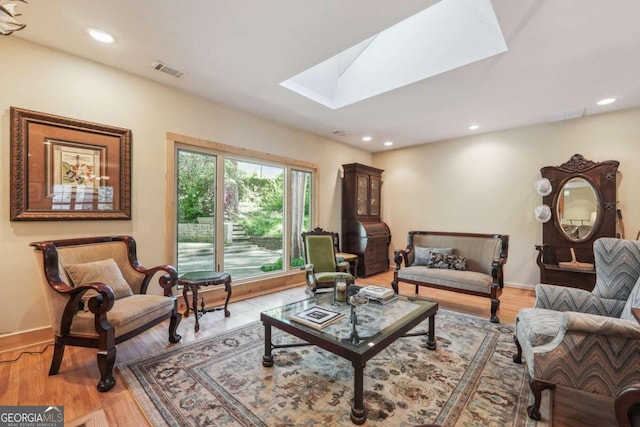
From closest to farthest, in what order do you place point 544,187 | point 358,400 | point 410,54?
point 358,400 → point 410,54 → point 544,187

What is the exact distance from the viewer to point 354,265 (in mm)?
4637

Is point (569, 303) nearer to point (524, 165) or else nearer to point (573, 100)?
point (573, 100)

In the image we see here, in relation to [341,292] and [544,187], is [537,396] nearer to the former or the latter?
[341,292]

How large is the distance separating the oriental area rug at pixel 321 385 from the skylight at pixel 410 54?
277 centimetres

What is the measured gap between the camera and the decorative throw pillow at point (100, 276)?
2234mm

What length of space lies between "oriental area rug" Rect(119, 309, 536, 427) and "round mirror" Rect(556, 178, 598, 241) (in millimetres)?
2741

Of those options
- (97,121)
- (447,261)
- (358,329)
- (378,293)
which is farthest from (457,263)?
(97,121)

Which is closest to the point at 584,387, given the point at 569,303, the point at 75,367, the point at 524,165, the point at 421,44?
the point at 569,303

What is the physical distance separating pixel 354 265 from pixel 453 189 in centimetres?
256

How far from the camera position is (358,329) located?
6.46 ft

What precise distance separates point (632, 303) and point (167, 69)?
14.7 feet

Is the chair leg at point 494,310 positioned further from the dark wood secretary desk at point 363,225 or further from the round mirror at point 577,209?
the dark wood secretary desk at point 363,225

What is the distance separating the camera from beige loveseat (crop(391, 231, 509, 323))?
129 inches

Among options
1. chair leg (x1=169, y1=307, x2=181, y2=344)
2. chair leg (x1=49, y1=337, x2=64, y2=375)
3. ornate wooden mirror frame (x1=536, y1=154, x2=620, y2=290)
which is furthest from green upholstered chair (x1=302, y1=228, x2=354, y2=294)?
ornate wooden mirror frame (x1=536, y1=154, x2=620, y2=290)
